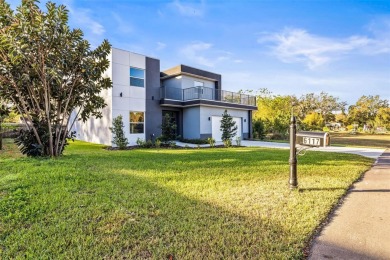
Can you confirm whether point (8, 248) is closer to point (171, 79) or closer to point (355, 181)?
point (355, 181)

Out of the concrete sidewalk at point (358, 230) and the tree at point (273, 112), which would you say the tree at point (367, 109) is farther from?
the concrete sidewalk at point (358, 230)

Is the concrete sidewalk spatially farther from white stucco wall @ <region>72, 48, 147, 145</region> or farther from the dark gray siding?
the dark gray siding

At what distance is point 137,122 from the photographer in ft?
51.8

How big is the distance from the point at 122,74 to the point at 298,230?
14273 millimetres

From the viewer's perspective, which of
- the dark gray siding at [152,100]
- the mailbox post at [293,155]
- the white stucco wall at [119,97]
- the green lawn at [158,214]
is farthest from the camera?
the dark gray siding at [152,100]

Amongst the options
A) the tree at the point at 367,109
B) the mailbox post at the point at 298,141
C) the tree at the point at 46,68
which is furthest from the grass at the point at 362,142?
the tree at the point at 367,109

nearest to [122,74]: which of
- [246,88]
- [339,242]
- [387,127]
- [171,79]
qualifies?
[171,79]

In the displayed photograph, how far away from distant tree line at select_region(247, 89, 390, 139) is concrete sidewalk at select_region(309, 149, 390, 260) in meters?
21.0

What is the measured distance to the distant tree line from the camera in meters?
30.0

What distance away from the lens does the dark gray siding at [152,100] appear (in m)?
16.2

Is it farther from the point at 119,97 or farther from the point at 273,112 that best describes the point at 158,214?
the point at 273,112

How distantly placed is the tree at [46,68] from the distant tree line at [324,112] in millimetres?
19803

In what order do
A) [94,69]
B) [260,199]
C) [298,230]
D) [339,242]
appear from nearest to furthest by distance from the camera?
[339,242] → [298,230] → [260,199] → [94,69]

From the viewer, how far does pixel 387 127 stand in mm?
41688
